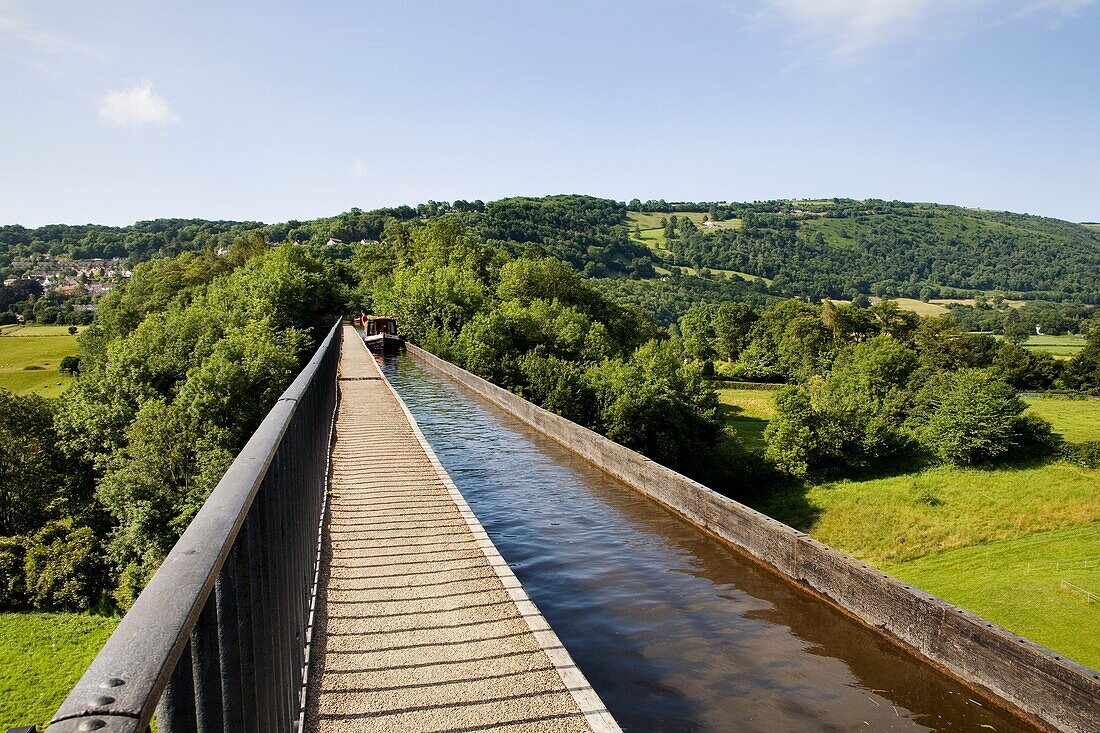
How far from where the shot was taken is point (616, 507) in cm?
980

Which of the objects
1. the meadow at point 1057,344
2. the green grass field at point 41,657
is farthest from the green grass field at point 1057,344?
the green grass field at point 41,657

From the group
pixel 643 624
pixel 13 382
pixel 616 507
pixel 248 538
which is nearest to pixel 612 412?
pixel 616 507

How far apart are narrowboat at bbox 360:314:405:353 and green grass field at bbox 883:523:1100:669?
95.8ft

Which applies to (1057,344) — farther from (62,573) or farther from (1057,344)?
(62,573)

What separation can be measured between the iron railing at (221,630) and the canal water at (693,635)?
2.62 metres

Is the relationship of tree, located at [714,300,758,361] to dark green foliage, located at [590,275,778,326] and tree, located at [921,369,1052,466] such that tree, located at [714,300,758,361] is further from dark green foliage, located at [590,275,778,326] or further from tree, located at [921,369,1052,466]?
tree, located at [921,369,1052,466]

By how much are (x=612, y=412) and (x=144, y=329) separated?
4468 cm

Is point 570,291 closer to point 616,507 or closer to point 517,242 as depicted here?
point 616,507

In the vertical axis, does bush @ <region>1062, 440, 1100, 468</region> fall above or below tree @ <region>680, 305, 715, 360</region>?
below

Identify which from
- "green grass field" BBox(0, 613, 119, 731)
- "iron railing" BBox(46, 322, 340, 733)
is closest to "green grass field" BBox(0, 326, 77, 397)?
"green grass field" BBox(0, 613, 119, 731)

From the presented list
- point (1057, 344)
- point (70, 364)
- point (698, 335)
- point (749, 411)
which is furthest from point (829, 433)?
point (1057, 344)

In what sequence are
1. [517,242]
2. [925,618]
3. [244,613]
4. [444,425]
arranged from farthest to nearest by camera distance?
[517,242] → [444,425] → [925,618] → [244,613]

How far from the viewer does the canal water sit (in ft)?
15.5

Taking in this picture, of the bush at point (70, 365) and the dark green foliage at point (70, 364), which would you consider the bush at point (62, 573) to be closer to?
the bush at point (70, 365)
